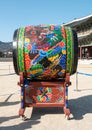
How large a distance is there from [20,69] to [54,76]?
0.87m

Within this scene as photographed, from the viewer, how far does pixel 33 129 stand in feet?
21.1

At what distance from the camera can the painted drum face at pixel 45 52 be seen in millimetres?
7352

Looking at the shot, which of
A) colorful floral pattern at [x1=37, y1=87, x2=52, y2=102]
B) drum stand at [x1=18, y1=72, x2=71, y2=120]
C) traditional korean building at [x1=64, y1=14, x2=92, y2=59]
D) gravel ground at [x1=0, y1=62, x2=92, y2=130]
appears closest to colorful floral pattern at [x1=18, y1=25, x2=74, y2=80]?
drum stand at [x1=18, y1=72, x2=71, y2=120]

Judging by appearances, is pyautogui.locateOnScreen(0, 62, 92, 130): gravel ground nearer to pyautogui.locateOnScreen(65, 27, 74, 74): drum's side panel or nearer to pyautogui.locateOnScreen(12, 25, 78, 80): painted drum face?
pyautogui.locateOnScreen(12, 25, 78, 80): painted drum face

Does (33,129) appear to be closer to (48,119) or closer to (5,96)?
(48,119)

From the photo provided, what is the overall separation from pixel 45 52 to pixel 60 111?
1823 millimetres

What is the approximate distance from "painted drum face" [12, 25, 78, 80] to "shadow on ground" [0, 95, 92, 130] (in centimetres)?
114

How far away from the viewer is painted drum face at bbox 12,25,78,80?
24.1 ft

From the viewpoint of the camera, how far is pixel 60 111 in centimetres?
820

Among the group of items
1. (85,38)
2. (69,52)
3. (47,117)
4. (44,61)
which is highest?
(85,38)

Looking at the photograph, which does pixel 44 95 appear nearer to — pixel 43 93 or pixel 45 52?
pixel 43 93

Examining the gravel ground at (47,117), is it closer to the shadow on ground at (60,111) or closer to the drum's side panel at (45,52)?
the shadow on ground at (60,111)

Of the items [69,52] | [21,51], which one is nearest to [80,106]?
[69,52]

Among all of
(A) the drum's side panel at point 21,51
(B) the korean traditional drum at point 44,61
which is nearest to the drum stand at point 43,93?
(B) the korean traditional drum at point 44,61
